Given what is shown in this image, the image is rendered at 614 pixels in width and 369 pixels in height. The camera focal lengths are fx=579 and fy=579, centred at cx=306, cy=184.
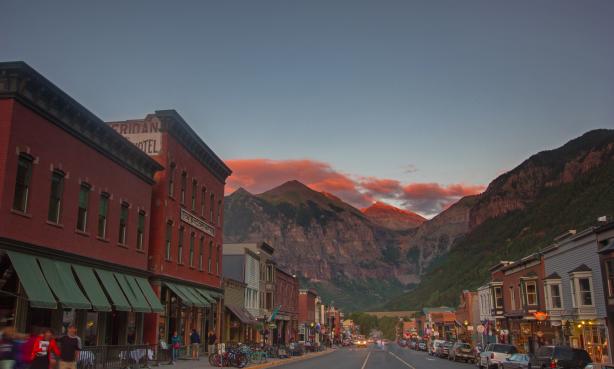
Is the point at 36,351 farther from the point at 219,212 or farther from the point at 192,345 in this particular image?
the point at 219,212

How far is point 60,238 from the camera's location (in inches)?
908

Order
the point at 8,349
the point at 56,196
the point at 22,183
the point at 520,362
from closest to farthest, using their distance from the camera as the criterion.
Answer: the point at 8,349 < the point at 22,183 < the point at 56,196 < the point at 520,362

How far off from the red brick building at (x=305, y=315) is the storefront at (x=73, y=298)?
67376 mm

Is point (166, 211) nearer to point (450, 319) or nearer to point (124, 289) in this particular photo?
point (124, 289)

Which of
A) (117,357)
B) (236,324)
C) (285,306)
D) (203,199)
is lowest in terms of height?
(117,357)

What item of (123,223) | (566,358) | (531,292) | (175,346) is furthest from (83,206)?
(531,292)

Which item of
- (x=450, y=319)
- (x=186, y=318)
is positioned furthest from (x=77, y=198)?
(x=450, y=319)

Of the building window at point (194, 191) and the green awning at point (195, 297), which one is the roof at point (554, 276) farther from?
the building window at point (194, 191)

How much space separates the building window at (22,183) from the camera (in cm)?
2048

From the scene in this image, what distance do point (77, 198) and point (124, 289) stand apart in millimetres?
5615

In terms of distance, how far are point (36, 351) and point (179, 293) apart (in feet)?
68.6

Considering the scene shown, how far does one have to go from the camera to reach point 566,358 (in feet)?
84.9

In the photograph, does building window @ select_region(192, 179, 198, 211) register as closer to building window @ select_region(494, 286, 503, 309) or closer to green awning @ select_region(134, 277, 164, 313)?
green awning @ select_region(134, 277, 164, 313)

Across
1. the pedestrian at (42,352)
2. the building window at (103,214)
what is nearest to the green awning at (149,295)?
the building window at (103,214)
